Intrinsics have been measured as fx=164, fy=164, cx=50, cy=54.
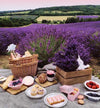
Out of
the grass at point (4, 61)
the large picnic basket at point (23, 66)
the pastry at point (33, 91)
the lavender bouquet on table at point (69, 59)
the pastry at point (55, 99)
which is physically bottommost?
the grass at point (4, 61)

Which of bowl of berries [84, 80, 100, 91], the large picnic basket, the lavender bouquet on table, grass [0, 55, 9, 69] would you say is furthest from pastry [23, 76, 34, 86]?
grass [0, 55, 9, 69]

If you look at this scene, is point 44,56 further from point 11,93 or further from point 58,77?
point 11,93

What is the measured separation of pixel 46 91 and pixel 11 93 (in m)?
0.59

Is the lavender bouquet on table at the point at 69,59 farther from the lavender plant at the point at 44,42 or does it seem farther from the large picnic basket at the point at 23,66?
the lavender plant at the point at 44,42

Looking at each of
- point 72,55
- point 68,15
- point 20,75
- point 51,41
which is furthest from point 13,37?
point 68,15

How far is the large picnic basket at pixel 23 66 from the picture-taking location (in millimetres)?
3119

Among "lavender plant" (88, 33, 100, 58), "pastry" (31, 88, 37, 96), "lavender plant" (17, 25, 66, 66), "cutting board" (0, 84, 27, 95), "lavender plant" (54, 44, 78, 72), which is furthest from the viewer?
"lavender plant" (88, 33, 100, 58)

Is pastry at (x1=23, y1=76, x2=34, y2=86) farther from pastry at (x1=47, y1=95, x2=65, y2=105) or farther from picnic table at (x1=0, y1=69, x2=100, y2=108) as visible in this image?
pastry at (x1=47, y1=95, x2=65, y2=105)

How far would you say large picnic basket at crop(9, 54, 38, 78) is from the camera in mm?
3119

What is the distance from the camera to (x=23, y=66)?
124 inches

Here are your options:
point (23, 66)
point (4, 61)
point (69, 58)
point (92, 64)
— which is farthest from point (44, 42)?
point (4, 61)

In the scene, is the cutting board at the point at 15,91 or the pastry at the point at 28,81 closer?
the cutting board at the point at 15,91

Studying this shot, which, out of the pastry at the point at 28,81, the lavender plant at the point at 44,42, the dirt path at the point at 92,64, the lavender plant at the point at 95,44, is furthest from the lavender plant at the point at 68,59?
the lavender plant at the point at 95,44

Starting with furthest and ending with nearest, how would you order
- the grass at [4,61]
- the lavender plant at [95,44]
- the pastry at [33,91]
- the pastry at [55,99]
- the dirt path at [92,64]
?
1. the grass at [4,61]
2. the lavender plant at [95,44]
3. the dirt path at [92,64]
4. the pastry at [33,91]
5. the pastry at [55,99]
